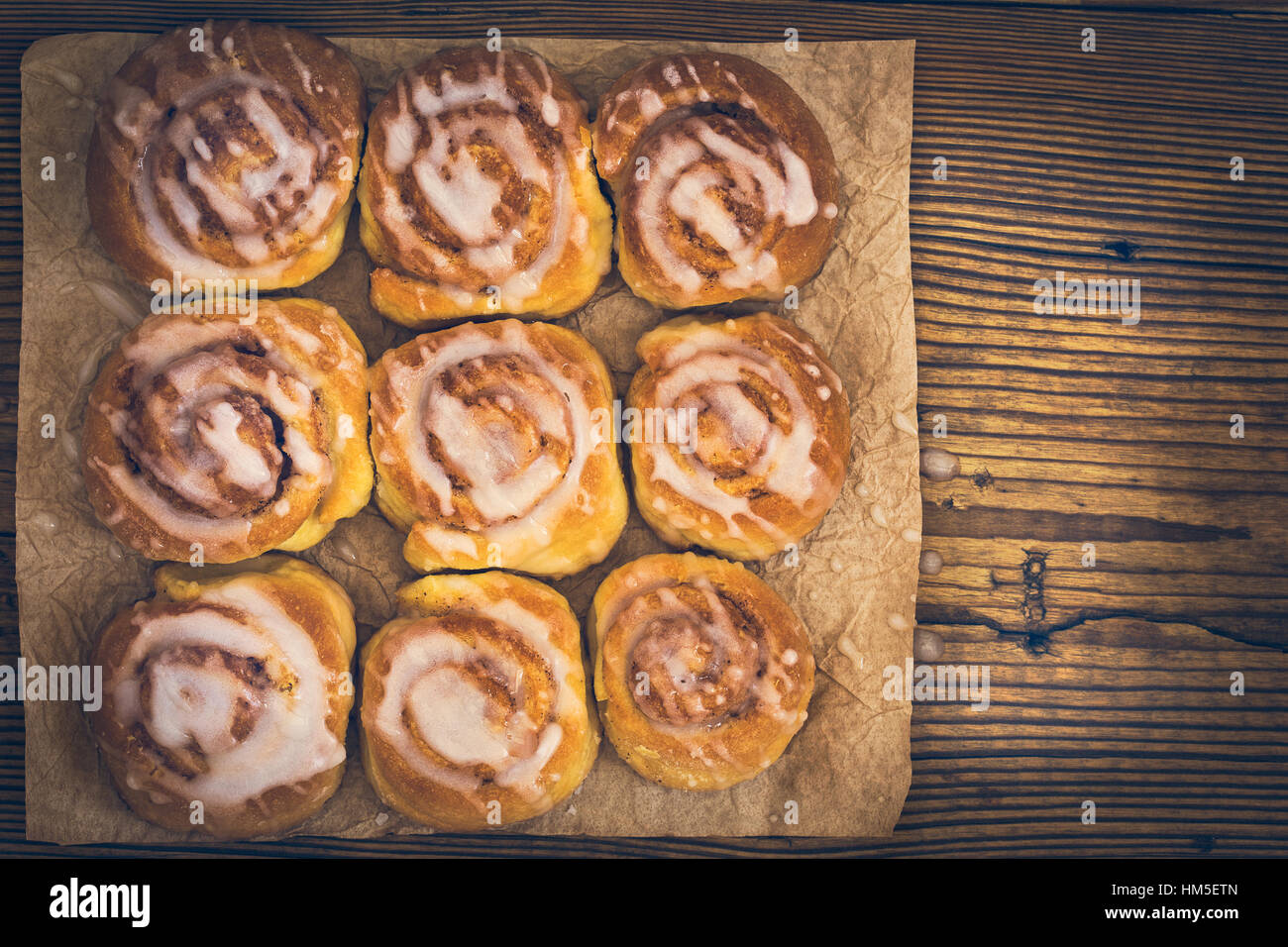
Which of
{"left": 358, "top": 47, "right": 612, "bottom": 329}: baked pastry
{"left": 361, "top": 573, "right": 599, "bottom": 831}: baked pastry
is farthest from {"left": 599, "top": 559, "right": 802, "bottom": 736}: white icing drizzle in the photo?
{"left": 358, "top": 47, "right": 612, "bottom": 329}: baked pastry

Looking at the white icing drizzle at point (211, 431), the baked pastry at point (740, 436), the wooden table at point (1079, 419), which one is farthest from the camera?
the wooden table at point (1079, 419)

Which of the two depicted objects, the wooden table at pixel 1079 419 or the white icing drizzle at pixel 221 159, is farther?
the wooden table at pixel 1079 419

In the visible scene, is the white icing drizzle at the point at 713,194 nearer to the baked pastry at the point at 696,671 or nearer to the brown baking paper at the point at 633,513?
the brown baking paper at the point at 633,513

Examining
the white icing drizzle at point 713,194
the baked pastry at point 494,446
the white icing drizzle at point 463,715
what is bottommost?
the white icing drizzle at point 463,715

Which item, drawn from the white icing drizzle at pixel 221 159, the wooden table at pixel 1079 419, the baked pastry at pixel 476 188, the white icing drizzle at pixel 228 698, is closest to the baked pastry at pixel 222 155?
the white icing drizzle at pixel 221 159

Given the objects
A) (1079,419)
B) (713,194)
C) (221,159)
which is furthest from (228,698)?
(1079,419)

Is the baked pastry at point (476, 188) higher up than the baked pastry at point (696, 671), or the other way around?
the baked pastry at point (476, 188)
